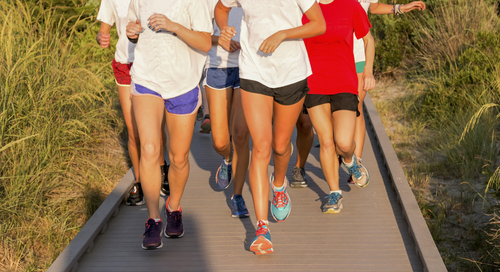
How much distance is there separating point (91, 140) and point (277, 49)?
3645 mm

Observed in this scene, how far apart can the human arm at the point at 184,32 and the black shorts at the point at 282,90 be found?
1.40ft

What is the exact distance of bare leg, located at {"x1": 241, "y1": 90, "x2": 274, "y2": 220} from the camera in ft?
13.9

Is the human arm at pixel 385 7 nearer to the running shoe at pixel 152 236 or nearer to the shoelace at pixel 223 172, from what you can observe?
the shoelace at pixel 223 172

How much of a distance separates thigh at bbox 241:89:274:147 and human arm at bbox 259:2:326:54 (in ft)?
1.29

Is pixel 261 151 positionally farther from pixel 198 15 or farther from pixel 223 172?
pixel 223 172

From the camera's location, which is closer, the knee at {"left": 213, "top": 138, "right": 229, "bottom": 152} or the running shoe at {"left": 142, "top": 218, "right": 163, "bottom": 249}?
the running shoe at {"left": 142, "top": 218, "right": 163, "bottom": 249}

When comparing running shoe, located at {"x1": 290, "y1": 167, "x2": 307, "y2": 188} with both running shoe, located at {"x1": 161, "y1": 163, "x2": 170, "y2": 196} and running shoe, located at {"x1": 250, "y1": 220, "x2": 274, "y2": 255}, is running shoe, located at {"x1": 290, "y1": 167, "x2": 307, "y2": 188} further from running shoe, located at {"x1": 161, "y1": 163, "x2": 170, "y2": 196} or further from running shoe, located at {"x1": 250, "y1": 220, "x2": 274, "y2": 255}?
running shoe, located at {"x1": 250, "y1": 220, "x2": 274, "y2": 255}

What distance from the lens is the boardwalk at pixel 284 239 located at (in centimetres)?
421

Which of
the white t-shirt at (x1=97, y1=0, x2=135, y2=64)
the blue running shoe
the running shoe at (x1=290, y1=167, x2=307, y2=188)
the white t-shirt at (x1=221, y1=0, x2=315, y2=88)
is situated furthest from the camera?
the running shoe at (x1=290, y1=167, x2=307, y2=188)

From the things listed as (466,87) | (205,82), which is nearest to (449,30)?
(466,87)

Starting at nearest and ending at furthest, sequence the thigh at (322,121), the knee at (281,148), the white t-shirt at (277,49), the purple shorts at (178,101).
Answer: the white t-shirt at (277,49)
the purple shorts at (178,101)
the knee at (281,148)
the thigh at (322,121)

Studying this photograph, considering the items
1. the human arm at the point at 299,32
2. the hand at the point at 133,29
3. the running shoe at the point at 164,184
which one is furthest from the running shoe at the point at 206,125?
the human arm at the point at 299,32

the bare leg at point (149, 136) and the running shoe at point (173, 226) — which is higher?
the bare leg at point (149, 136)

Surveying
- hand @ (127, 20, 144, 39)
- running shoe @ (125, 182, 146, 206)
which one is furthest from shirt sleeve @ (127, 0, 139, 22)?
running shoe @ (125, 182, 146, 206)
